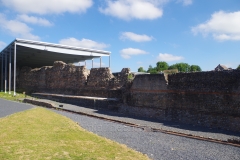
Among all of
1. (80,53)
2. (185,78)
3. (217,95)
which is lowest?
(217,95)

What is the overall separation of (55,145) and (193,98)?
686 centimetres

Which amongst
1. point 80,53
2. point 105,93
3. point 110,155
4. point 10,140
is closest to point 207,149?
point 110,155

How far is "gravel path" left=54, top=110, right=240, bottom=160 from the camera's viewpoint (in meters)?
5.76

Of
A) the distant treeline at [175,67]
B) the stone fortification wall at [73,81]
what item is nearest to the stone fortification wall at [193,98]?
the stone fortification wall at [73,81]

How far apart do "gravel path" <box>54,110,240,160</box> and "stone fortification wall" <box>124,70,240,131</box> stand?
2858 mm

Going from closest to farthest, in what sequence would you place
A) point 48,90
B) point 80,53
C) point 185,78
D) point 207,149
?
point 207,149, point 185,78, point 48,90, point 80,53

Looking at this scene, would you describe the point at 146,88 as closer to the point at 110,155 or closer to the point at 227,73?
the point at 227,73

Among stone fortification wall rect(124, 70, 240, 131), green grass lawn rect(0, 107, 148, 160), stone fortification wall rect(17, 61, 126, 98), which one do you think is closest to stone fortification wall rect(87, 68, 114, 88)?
stone fortification wall rect(17, 61, 126, 98)

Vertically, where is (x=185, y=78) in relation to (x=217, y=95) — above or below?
above

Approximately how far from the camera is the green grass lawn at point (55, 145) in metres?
5.30

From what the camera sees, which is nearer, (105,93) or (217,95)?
(217,95)

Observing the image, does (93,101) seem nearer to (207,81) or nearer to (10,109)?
(10,109)

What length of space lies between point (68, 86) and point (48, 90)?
4584 mm

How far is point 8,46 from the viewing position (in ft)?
89.0
